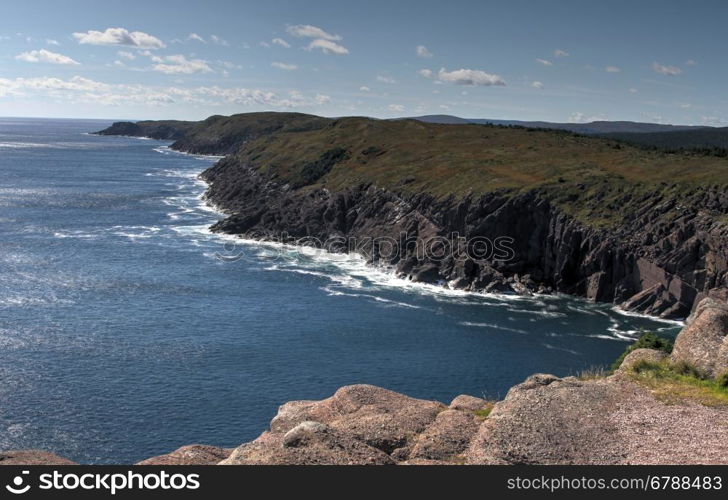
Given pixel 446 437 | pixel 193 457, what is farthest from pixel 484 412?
pixel 193 457

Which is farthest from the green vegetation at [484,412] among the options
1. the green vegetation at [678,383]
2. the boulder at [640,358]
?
the boulder at [640,358]

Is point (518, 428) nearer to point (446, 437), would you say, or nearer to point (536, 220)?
point (446, 437)

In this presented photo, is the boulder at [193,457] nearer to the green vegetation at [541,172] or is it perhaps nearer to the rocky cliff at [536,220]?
the rocky cliff at [536,220]

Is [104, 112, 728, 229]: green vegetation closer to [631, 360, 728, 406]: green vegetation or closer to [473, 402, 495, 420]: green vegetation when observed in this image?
[631, 360, 728, 406]: green vegetation

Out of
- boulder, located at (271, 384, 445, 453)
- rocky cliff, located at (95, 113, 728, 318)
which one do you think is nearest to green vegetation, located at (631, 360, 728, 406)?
boulder, located at (271, 384, 445, 453)
